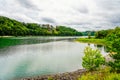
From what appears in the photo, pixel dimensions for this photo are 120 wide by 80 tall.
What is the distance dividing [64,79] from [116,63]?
661 cm

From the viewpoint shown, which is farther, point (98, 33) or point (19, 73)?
point (98, 33)

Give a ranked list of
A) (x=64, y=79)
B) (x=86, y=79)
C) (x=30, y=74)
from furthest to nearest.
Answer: (x=30, y=74) → (x=64, y=79) → (x=86, y=79)

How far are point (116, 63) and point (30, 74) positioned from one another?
15.0 meters

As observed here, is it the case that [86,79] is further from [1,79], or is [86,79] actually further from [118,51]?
[1,79]

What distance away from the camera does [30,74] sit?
33.4 meters

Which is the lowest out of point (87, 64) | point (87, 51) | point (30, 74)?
point (30, 74)

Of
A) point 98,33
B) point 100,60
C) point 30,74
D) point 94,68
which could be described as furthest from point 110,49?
point 98,33

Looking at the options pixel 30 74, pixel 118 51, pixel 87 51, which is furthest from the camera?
pixel 30 74

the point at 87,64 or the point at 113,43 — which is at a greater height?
the point at 113,43

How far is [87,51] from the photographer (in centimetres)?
2917

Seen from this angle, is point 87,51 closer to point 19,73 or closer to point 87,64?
point 87,64

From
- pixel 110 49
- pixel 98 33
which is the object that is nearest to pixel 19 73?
pixel 110 49

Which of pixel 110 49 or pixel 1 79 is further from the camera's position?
pixel 1 79

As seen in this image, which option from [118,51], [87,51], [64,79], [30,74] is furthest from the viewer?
[30,74]
